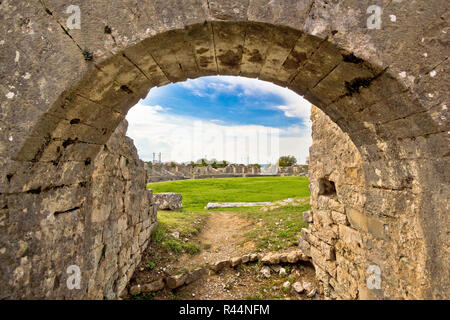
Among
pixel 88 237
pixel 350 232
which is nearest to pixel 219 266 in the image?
pixel 350 232

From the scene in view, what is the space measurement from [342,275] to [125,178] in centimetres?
435

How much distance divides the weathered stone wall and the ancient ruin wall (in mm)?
3424

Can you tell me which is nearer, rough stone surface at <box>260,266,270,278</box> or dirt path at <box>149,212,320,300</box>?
dirt path at <box>149,212,320,300</box>

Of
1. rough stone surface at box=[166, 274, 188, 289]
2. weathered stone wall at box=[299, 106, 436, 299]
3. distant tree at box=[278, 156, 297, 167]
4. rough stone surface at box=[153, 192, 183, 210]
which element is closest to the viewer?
weathered stone wall at box=[299, 106, 436, 299]

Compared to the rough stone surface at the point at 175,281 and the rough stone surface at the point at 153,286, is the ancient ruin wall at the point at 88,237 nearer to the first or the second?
the rough stone surface at the point at 153,286

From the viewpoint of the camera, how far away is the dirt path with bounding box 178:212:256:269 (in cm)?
561

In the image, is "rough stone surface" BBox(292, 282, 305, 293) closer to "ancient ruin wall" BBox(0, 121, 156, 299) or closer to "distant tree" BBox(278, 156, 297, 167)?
"ancient ruin wall" BBox(0, 121, 156, 299)

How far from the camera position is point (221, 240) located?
685 centimetres

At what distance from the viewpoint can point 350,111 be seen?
7.53ft

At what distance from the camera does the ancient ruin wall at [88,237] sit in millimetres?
1818

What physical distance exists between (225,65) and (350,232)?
306 centimetres

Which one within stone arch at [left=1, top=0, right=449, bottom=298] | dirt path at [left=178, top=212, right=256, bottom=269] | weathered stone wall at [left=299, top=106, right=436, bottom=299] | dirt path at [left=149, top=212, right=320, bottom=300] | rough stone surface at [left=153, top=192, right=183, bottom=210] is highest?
stone arch at [left=1, top=0, right=449, bottom=298]

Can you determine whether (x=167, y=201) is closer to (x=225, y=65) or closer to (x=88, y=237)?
(x=88, y=237)

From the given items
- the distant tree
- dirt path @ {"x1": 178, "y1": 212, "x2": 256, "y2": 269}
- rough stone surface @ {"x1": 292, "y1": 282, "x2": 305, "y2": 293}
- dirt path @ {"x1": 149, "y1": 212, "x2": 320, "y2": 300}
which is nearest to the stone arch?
rough stone surface @ {"x1": 292, "y1": 282, "x2": 305, "y2": 293}
